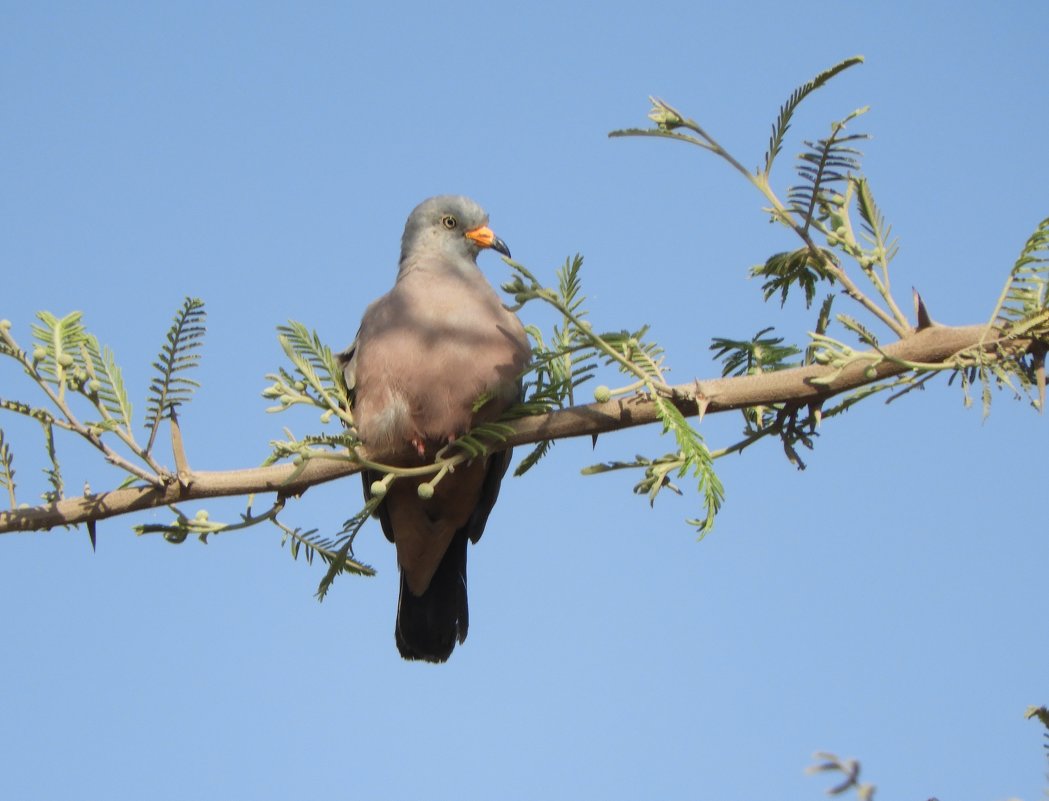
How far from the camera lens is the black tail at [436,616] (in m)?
4.77

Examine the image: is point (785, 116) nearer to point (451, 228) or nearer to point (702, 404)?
point (702, 404)

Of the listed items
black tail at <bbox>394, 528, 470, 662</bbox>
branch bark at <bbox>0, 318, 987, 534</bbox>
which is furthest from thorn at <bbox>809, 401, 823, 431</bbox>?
black tail at <bbox>394, 528, 470, 662</bbox>

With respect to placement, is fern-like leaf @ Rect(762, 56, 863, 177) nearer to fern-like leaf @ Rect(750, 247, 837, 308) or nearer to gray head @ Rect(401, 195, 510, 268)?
fern-like leaf @ Rect(750, 247, 837, 308)

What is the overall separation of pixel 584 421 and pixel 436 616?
2.28 meters

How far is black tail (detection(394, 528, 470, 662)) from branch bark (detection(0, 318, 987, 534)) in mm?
1938

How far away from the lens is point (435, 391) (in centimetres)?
385

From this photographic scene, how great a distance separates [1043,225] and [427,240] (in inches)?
118

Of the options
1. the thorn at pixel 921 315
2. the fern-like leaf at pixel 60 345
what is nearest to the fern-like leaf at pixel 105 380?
the fern-like leaf at pixel 60 345

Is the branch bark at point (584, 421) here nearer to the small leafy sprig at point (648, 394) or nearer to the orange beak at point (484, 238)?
the small leafy sprig at point (648, 394)

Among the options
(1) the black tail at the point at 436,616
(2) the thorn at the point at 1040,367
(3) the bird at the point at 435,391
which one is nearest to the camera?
(2) the thorn at the point at 1040,367

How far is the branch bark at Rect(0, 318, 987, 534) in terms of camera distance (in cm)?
246

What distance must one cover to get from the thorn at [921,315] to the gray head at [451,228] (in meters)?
2.87

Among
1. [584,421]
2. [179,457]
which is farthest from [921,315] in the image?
[179,457]

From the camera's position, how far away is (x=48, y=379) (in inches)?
112
